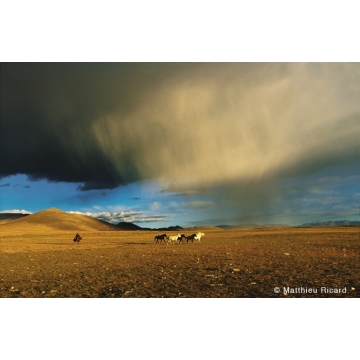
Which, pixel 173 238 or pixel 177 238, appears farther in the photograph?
pixel 177 238

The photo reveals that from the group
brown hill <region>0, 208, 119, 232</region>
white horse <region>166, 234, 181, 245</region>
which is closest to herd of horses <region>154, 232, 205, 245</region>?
white horse <region>166, 234, 181, 245</region>

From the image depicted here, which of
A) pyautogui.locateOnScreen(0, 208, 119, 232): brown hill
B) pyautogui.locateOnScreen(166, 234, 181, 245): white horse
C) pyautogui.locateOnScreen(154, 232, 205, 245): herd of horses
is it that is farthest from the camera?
pyautogui.locateOnScreen(166, 234, 181, 245): white horse

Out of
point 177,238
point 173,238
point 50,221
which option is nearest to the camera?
point 173,238

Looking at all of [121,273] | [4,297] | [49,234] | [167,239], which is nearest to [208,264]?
[121,273]

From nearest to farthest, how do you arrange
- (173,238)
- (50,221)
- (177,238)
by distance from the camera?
1. (173,238)
2. (177,238)
3. (50,221)

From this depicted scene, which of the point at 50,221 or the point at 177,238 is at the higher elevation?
the point at 50,221

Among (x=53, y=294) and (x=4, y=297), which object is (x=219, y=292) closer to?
(x=53, y=294)

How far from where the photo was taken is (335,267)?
13.3 m

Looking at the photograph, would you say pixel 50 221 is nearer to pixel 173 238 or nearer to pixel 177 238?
pixel 173 238

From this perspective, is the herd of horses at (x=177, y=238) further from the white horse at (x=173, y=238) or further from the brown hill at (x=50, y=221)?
the brown hill at (x=50, y=221)

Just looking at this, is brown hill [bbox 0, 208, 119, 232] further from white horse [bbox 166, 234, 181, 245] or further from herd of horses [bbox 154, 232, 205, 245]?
white horse [bbox 166, 234, 181, 245]

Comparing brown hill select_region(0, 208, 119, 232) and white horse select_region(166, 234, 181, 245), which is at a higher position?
brown hill select_region(0, 208, 119, 232)

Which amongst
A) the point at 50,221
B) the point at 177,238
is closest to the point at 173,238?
the point at 177,238

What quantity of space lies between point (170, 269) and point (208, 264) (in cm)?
214
